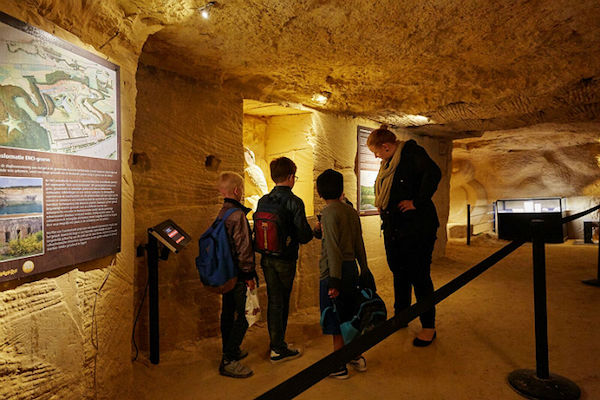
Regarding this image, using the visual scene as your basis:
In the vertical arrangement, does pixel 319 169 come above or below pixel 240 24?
below

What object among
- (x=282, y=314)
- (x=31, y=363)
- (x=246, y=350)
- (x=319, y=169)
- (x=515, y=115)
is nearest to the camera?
(x=31, y=363)

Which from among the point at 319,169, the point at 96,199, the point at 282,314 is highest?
the point at 319,169

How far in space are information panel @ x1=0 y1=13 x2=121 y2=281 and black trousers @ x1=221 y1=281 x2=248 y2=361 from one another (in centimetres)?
92

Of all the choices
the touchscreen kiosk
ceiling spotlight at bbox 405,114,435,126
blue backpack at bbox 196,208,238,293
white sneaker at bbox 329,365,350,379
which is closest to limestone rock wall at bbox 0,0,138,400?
the touchscreen kiosk

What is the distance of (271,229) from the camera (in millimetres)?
2695

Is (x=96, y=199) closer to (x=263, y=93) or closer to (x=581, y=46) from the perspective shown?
(x=263, y=93)

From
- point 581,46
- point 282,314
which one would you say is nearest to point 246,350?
point 282,314

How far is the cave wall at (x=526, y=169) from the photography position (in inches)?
365

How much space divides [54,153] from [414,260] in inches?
99.7

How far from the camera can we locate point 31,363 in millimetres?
1668

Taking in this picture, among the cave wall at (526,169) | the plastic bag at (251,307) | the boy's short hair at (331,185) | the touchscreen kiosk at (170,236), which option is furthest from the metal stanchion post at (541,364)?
the cave wall at (526,169)

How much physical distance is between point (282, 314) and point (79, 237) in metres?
1.56

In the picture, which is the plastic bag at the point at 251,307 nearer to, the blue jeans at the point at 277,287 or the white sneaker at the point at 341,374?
the blue jeans at the point at 277,287

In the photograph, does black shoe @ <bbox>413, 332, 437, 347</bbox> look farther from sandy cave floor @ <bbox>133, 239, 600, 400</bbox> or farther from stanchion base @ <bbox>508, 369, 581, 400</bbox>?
stanchion base @ <bbox>508, 369, 581, 400</bbox>
